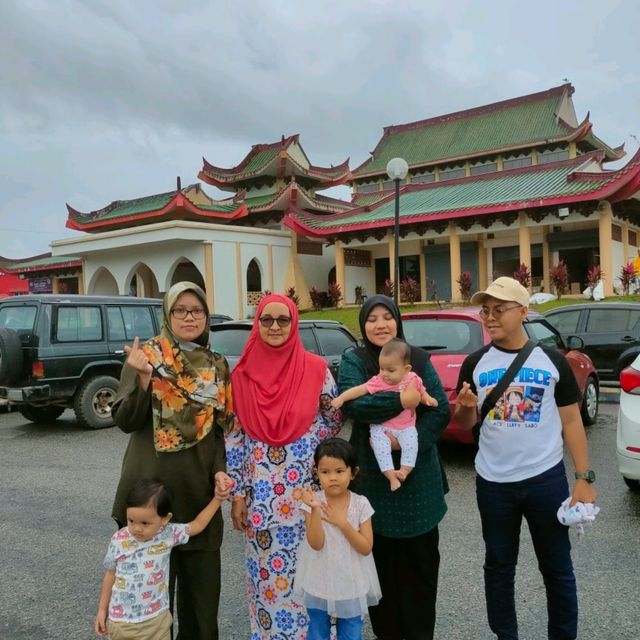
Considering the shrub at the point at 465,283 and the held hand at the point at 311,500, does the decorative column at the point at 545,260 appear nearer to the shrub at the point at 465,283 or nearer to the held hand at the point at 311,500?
the shrub at the point at 465,283

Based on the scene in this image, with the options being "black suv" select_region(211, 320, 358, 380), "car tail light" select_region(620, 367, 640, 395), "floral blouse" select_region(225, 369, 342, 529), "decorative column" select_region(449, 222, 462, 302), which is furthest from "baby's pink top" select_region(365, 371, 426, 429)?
"decorative column" select_region(449, 222, 462, 302)

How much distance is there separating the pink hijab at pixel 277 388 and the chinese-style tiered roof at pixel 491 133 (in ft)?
92.5

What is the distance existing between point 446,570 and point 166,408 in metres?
2.12

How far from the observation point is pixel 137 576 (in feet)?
7.40

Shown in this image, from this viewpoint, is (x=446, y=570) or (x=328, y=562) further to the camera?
(x=446, y=570)

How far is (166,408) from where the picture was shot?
236 centimetres

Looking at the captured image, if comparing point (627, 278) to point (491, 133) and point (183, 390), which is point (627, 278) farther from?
point (183, 390)

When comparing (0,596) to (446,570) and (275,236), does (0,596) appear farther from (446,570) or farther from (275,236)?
(275,236)

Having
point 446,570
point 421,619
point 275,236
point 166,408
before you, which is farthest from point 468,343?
point 275,236

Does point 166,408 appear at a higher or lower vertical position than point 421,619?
higher

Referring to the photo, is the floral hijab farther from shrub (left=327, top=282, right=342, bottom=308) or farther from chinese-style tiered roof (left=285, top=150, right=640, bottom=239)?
shrub (left=327, top=282, right=342, bottom=308)

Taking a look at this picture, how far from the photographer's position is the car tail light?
4.35m

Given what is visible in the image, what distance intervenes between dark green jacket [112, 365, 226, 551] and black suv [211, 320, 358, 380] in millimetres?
4200

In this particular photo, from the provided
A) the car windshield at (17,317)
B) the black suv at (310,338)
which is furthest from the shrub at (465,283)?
the car windshield at (17,317)
